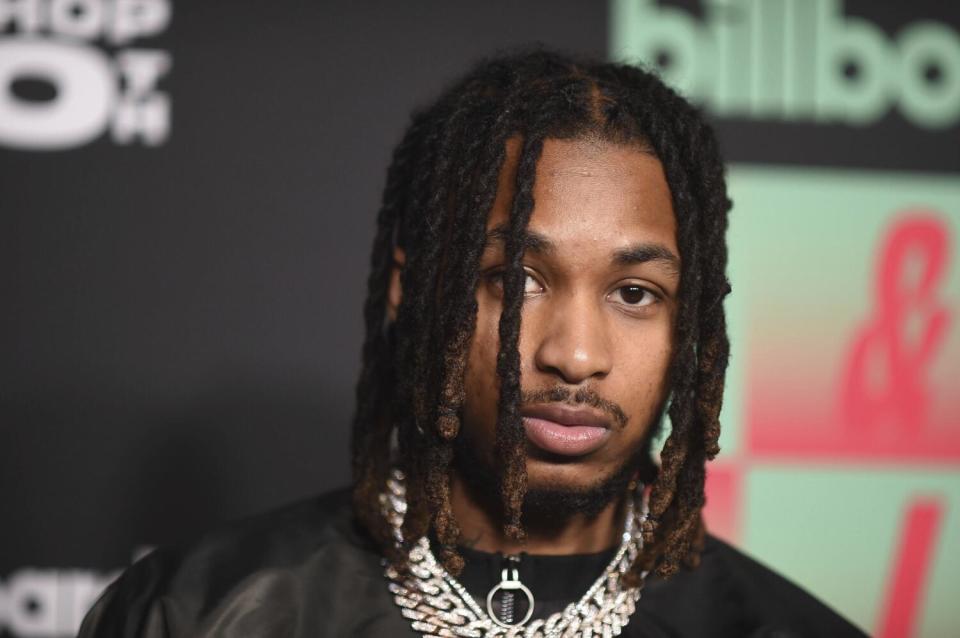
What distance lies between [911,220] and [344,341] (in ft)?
3.94

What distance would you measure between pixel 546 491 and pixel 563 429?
0.09m

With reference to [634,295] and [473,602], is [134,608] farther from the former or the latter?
[634,295]

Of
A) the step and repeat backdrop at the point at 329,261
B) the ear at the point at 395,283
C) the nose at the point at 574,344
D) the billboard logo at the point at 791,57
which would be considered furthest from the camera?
the billboard logo at the point at 791,57

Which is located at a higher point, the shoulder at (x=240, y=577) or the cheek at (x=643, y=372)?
the cheek at (x=643, y=372)

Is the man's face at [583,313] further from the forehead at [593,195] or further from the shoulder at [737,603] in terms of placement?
the shoulder at [737,603]

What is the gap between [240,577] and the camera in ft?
4.64

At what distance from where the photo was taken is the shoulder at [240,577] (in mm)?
1378

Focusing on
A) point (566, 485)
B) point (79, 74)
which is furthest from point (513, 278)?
point (79, 74)

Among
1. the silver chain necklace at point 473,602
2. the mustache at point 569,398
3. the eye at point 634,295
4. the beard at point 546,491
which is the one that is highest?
the eye at point 634,295

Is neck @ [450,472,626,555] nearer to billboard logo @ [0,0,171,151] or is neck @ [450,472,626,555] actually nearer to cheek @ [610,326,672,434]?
cheek @ [610,326,672,434]

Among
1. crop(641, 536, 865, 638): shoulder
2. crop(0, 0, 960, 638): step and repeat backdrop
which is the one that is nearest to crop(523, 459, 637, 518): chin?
crop(641, 536, 865, 638): shoulder

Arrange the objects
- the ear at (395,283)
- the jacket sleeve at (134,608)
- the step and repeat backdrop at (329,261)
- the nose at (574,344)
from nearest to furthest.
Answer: the nose at (574,344), the jacket sleeve at (134,608), the ear at (395,283), the step and repeat backdrop at (329,261)

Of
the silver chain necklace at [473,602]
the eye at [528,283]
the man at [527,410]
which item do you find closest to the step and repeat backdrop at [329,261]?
the man at [527,410]

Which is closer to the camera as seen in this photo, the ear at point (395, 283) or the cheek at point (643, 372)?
the cheek at point (643, 372)
